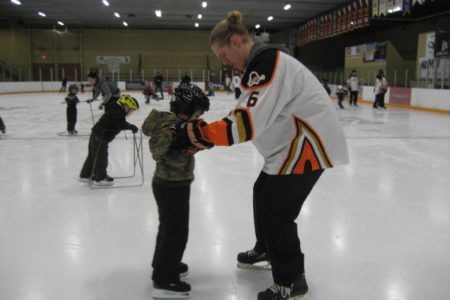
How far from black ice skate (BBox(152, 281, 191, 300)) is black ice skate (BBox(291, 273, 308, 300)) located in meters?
0.52

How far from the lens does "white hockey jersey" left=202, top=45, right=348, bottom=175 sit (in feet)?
5.40

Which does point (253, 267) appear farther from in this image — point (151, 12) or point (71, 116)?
point (151, 12)

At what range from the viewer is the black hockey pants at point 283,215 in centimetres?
187

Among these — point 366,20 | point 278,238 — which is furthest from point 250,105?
point 366,20

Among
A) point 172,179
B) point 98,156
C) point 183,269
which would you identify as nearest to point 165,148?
point 172,179

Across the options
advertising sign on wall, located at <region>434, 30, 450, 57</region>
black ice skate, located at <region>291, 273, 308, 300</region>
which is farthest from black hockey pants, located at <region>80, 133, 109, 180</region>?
advertising sign on wall, located at <region>434, 30, 450, 57</region>

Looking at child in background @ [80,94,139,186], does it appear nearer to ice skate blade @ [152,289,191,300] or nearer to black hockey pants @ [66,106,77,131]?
ice skate blade @ [152,289,191,300]

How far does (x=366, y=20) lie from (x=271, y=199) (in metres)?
17.0

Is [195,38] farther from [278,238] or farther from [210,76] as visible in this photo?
→ [278,238]

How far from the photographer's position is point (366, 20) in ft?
55.8

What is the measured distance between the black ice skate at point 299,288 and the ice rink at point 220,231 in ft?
0.27

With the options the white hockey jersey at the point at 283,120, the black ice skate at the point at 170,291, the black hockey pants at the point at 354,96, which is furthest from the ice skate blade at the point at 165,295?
the black hockey pants at the point at 354,96

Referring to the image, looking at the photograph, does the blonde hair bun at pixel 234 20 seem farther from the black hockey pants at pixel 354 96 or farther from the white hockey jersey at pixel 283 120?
the black hockey pants at pixel 354 96

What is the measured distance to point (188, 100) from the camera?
1.90m
